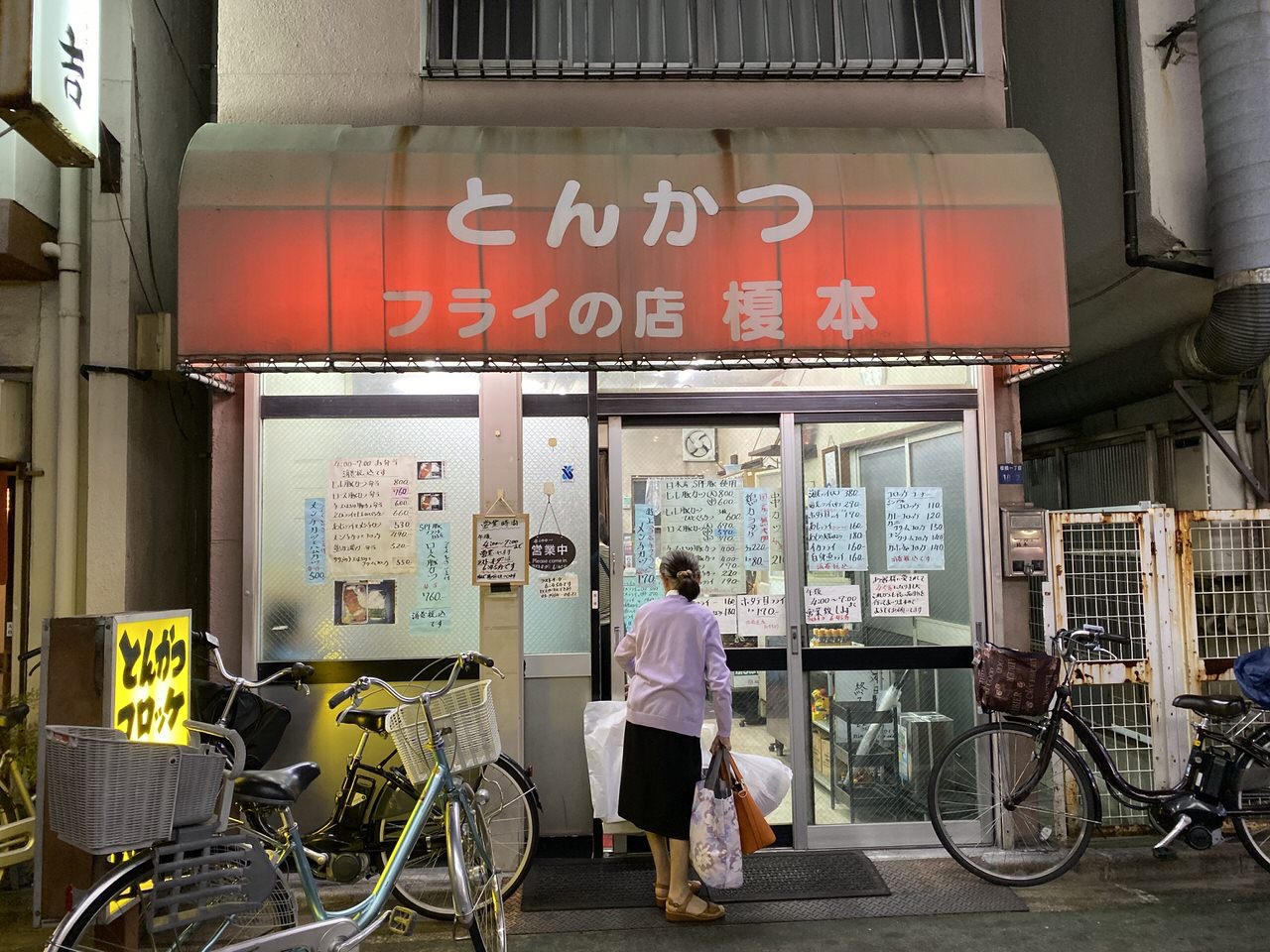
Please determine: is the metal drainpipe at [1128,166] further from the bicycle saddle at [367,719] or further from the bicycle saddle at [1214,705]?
the bicycle saddle at [367,719]

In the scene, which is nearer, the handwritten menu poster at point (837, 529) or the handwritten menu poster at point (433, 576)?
the handwritten menu poster at point (433, 576)

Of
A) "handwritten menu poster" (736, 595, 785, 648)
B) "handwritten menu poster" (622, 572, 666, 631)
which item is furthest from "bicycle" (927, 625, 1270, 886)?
"handwritten menu poster" (622, 572, 666, 631)

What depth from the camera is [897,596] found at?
6402 mm

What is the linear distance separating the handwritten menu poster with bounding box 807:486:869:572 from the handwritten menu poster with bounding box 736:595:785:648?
49 centimetres

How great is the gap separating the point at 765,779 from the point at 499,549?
2317 mm

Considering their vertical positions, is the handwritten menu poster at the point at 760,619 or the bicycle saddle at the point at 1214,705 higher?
the handwritten menu poster at the point at 760,619

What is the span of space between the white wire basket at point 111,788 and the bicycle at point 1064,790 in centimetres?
444

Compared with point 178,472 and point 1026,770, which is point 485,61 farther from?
point 1026,770

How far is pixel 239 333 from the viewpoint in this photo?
5336 millimetres

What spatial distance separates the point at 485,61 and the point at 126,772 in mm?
5180

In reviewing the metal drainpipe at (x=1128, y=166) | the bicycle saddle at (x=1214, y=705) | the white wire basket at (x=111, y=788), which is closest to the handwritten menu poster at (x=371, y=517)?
the white wire basket at (x=111, y=788)

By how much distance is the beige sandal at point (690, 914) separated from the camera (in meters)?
5.14

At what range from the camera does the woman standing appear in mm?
5023

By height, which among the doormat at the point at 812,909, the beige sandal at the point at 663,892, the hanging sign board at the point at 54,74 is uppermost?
the hanging sign board at the point at 54,74
